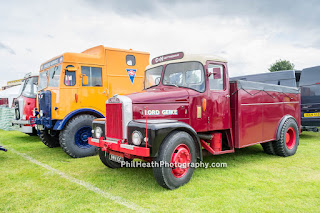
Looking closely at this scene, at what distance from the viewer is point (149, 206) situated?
3.59 metres

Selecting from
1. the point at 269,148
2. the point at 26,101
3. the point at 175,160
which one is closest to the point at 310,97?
the point at 269,148

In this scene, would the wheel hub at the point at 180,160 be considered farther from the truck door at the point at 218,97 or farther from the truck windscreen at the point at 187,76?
the truck windscreen at the point at 187,76

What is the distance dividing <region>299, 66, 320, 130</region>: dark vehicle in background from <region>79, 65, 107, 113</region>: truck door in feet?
25.1

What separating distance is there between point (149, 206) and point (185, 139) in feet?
4.36

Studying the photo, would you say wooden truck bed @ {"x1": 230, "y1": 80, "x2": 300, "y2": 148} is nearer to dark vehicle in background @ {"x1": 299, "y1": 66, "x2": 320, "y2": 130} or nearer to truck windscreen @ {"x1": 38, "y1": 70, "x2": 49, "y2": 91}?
dark vehicle in background @ {"x1": 299, "y1": 66, "x2": 320, "y2": 130}

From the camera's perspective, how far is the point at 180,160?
435 centimetres

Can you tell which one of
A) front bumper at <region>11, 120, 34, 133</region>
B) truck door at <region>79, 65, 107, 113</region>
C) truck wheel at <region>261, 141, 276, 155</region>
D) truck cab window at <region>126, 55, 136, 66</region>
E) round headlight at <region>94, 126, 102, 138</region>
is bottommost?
truck wheel at <region>261, 141, 276, 155</region>

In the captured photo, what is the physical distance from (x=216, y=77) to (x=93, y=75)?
13.1 feet

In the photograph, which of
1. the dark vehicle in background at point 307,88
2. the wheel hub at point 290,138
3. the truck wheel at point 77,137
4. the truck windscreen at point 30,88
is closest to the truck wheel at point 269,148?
the wheel hub at point 290,138

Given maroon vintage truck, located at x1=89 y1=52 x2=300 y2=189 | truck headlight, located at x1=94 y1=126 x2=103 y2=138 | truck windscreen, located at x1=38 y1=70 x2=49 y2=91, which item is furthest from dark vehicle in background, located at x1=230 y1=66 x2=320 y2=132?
truck windscreen, located at x1=38 y1=70 x2=49 y2=91

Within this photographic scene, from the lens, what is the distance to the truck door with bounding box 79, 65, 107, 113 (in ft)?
23.9

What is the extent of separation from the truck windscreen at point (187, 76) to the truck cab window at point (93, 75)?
3.05m

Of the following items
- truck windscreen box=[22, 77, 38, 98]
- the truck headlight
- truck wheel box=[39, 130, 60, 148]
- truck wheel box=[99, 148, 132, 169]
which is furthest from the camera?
truck windscreen box=[22, 77, 38, 98]

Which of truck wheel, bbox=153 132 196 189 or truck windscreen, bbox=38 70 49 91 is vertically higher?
truck windscreen, bbox=38 70 49 91
